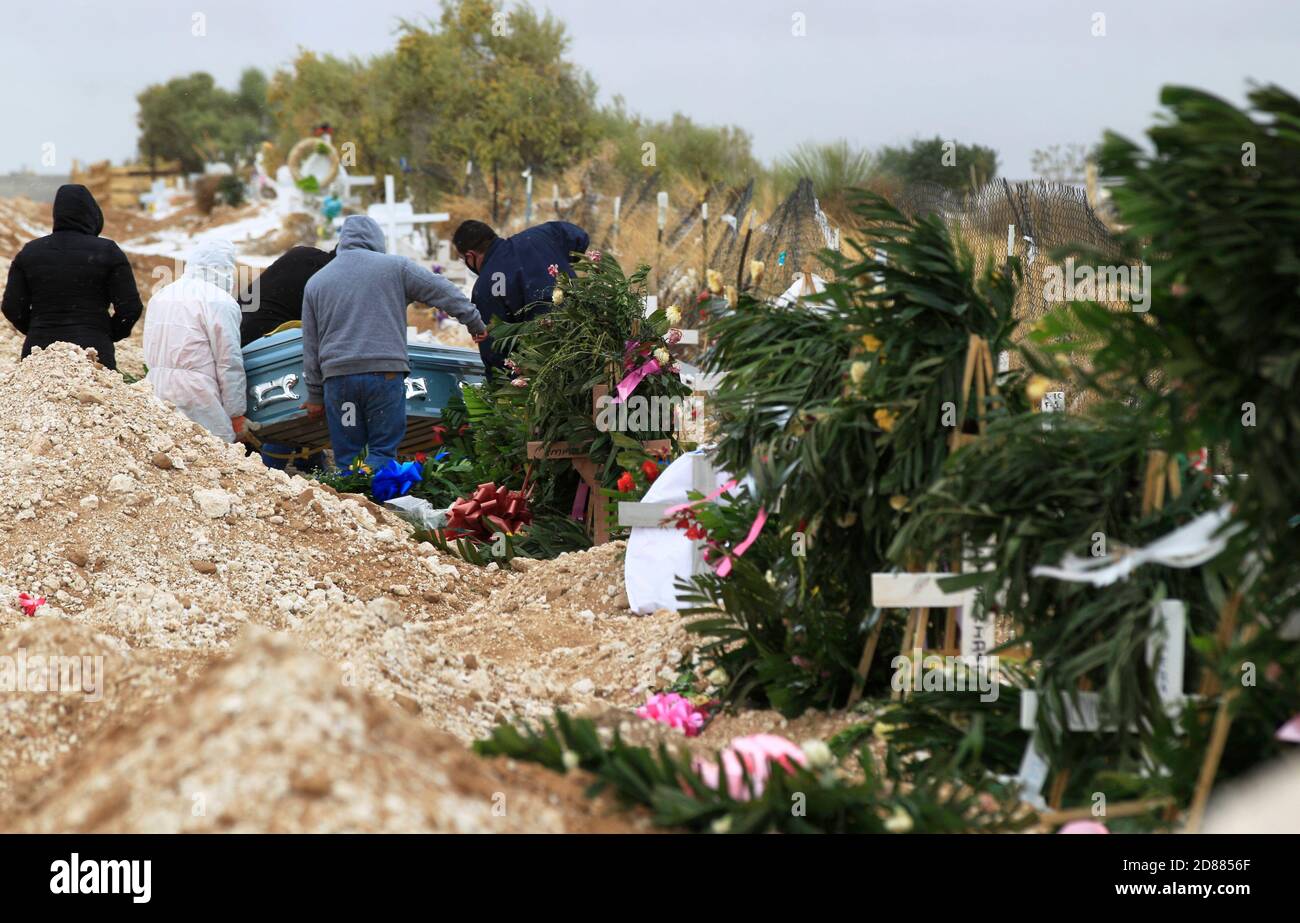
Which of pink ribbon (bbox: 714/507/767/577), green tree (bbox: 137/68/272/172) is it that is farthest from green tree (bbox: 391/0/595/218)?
green tree (bbox: 137/68/272/172)

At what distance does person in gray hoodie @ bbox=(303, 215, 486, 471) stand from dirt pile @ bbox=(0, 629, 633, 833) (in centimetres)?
628

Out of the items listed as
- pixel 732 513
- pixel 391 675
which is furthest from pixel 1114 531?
pixel 391 675

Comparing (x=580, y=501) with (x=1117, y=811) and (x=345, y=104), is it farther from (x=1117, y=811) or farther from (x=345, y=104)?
(x=345, y=104)

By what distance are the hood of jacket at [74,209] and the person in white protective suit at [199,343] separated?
65 centimetres

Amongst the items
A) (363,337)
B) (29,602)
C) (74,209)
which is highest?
(74,209)

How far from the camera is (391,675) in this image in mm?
Result: 4395

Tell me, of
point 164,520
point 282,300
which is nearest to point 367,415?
point 282,300

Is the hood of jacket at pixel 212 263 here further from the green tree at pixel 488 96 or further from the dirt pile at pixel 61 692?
the green tree at pixel 488 96

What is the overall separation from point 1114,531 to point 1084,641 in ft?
0.81

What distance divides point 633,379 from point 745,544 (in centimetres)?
250

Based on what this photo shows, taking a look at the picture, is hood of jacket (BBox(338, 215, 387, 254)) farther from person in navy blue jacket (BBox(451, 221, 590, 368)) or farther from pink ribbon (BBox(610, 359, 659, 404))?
pink ribbon (BBox(610, 359, 659, 404))

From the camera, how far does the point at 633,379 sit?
6.79 metres

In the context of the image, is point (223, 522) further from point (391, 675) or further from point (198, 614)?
point (391, 675)

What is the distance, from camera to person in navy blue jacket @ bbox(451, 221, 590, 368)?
28.9ft
